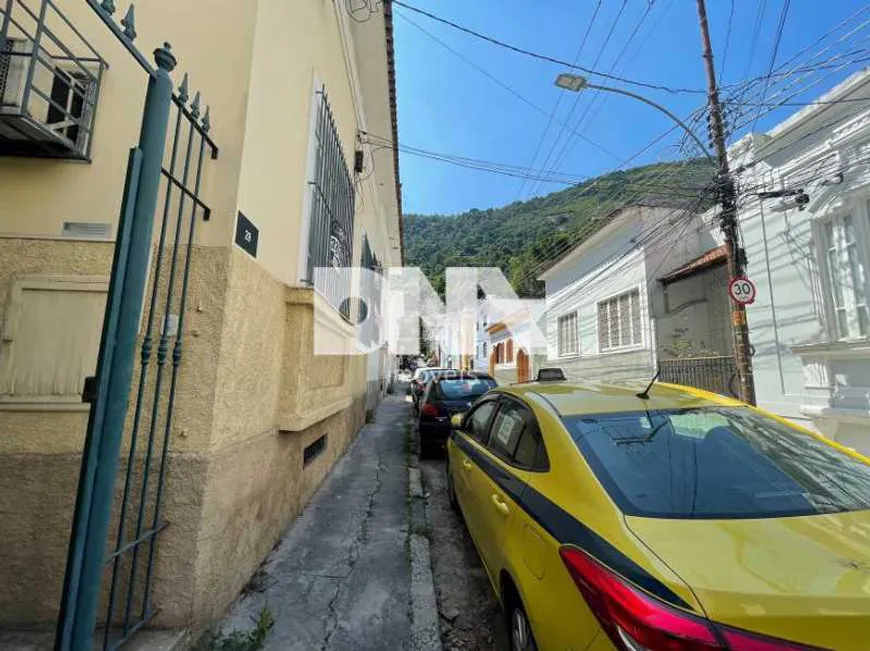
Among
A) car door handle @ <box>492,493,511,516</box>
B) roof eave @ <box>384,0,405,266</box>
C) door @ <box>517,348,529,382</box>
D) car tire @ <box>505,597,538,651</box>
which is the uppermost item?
roof eave @ <box>384,0,405,266</box>

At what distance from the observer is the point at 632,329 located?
10883 mm

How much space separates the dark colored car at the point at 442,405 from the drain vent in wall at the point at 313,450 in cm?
214

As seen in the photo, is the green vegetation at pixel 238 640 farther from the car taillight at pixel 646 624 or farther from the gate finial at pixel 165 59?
the gate finial at pixel 165 59

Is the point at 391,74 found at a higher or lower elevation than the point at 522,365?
higher

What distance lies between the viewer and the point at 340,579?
2998 millimetres

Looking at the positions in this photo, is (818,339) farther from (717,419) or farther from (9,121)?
(9,121)

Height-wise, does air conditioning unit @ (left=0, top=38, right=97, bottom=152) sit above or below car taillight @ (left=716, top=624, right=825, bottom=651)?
above

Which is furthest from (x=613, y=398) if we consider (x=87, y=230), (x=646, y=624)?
(x=87, y=230)

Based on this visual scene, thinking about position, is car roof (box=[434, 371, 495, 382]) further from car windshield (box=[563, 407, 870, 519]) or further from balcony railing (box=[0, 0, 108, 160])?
balcony railing (box=[0, 0, 108, 160])

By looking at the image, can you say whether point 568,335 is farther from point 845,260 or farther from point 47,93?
point 47,93

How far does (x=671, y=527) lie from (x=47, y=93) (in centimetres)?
403

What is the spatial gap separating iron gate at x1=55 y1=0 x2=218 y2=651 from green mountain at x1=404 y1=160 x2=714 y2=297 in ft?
24.0

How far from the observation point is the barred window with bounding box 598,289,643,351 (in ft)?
35.1

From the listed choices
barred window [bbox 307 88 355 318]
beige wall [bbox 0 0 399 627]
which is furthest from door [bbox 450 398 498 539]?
barred window [bbox 307 88 355 318]
